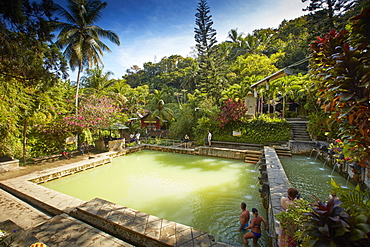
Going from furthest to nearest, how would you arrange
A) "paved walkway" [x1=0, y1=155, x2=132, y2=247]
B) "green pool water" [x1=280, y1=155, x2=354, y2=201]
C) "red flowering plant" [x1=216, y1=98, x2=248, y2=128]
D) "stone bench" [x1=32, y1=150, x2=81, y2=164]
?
"red flowering plant" [x1=216, y1=98, x2=248, y2=128] → "stone bench" [x1=32, y1=150, x2=81, y2=164] → "green pool water" [x1=280, y1=155, x2=354, y2=201] → "paved walkway" [x1=0, y1=155, x2=132, y2=247]

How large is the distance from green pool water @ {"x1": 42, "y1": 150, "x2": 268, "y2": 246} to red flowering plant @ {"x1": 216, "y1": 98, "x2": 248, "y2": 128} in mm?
3573

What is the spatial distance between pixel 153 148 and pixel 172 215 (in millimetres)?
9377

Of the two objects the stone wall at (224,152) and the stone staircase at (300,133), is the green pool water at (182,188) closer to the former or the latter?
the stone wall at (224,152)

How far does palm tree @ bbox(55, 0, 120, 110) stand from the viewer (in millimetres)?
12252

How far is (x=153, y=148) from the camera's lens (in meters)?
14.3

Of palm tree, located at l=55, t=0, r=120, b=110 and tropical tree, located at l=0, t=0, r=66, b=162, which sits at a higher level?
palm tree, located at l=55, t=0, r=120, b=110

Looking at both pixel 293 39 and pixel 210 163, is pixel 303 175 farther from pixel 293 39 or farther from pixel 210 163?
pixel 293 39

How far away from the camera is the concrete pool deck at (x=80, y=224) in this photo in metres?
3.46

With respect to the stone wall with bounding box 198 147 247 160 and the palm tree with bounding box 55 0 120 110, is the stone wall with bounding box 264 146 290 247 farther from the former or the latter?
the palm tree with bounding box 55 0 120 110

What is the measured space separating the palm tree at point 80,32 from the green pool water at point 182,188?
761cm

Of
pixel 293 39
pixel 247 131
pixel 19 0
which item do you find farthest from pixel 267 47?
pixel 19 0

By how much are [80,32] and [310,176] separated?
16478mm

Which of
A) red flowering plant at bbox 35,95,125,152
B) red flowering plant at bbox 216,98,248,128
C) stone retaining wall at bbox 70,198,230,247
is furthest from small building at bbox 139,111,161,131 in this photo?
stone retaining wall at bbox 70,198,230,247

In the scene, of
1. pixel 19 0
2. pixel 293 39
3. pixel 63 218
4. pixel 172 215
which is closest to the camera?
pixel 19 0
